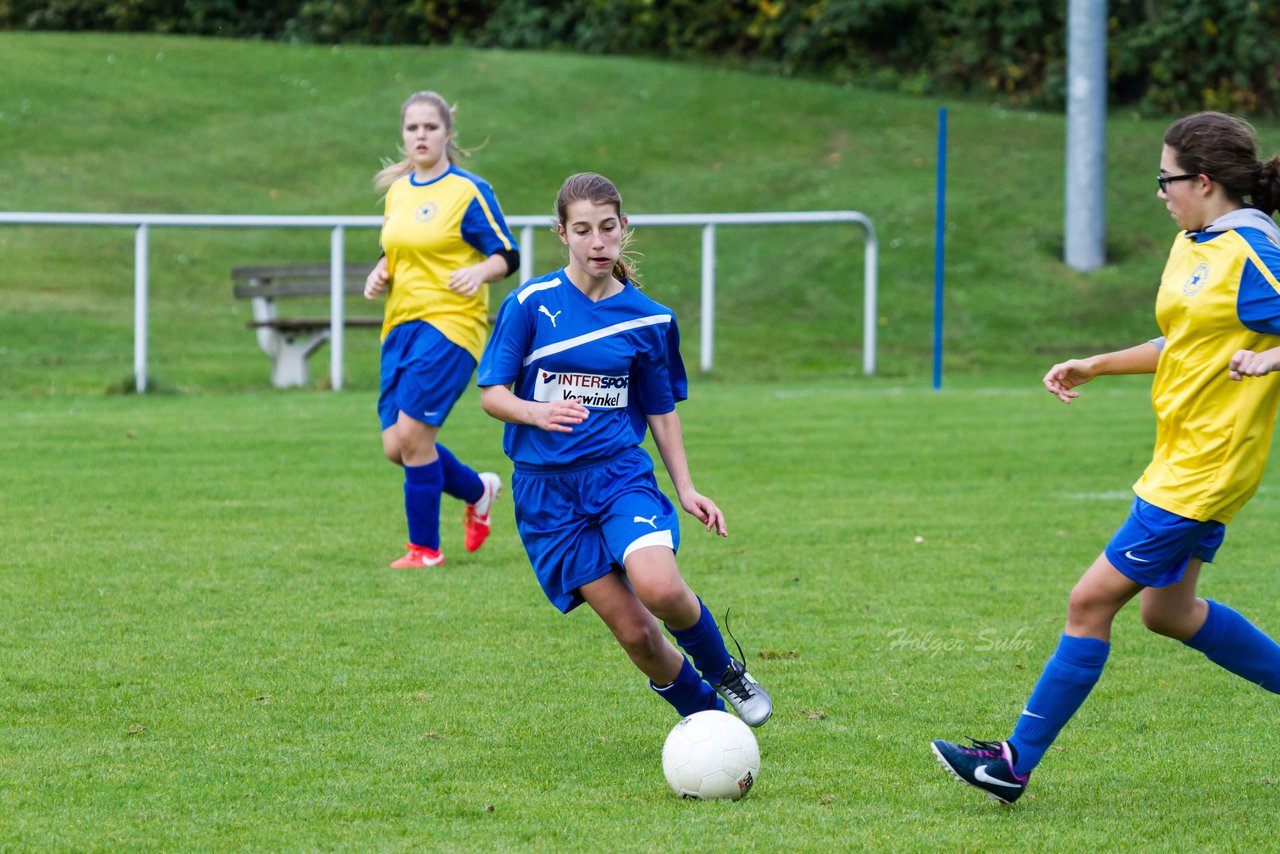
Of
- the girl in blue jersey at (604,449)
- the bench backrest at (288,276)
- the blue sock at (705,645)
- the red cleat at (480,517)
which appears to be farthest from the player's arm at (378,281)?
the bench backrest at (288,276)

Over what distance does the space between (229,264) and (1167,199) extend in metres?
18.9

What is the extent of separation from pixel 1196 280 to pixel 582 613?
3.13 metres

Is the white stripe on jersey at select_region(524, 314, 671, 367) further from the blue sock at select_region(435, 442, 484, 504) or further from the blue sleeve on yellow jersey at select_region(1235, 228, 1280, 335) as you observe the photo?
the blue sock at select_region(435, 442, 484, 504)

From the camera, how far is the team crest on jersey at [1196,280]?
4043mm

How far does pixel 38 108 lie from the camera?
84.5 feet

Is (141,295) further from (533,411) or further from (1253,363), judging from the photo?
(1253,363)

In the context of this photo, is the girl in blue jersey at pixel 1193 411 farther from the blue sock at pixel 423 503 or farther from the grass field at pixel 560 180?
the grass field at pixel 560 180

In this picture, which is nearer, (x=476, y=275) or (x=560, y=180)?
(x=476, y=275)

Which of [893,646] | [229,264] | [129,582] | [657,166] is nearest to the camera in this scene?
[893,646]

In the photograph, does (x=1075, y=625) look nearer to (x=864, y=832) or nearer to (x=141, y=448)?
(x=864, y=832)

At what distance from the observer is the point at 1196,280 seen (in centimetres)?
406

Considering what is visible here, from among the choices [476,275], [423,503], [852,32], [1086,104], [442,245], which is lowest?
[423,503]

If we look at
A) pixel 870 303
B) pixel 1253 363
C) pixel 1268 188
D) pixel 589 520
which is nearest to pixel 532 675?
pixel 589 520

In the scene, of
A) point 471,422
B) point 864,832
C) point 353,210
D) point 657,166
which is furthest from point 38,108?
point 864,832
